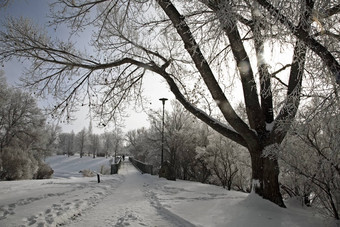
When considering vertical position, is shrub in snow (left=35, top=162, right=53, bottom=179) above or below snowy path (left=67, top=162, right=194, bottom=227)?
below

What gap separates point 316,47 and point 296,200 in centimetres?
Result: 498

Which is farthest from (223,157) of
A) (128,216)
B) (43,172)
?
(43,172)

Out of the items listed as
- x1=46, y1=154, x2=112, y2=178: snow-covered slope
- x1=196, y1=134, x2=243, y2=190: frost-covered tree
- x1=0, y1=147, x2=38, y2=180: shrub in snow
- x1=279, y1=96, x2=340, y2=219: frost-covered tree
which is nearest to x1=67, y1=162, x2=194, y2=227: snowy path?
x1=279, y1=96, x2=340, y2=219: frost-covered tree

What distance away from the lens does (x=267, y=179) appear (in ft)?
19.1

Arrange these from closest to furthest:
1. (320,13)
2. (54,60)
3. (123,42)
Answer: (320,13) → (54,60) → (123,42)

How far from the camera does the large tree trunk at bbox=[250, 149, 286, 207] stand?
18.8 feet

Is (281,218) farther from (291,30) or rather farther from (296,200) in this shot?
(291,30)

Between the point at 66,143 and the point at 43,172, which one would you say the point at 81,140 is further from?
the point at 43,172

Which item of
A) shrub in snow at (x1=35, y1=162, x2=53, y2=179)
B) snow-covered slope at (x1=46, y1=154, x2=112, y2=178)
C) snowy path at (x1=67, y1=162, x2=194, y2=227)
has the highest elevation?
snowy path at (x1=67, y1=162, x2=194, y2=227)

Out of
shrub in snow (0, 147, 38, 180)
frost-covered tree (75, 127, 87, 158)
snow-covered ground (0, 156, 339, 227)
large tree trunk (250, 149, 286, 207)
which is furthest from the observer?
frost-covered tree (75, 127, 87, 158)

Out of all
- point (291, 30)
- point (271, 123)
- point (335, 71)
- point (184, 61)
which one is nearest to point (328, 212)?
point (271, 123)

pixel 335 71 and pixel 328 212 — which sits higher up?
pixel 335 71

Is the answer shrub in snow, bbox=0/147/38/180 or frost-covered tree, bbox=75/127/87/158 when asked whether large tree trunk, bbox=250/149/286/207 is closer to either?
shrub in snow, bbox=0/147/38/180

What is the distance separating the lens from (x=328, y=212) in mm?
4719
